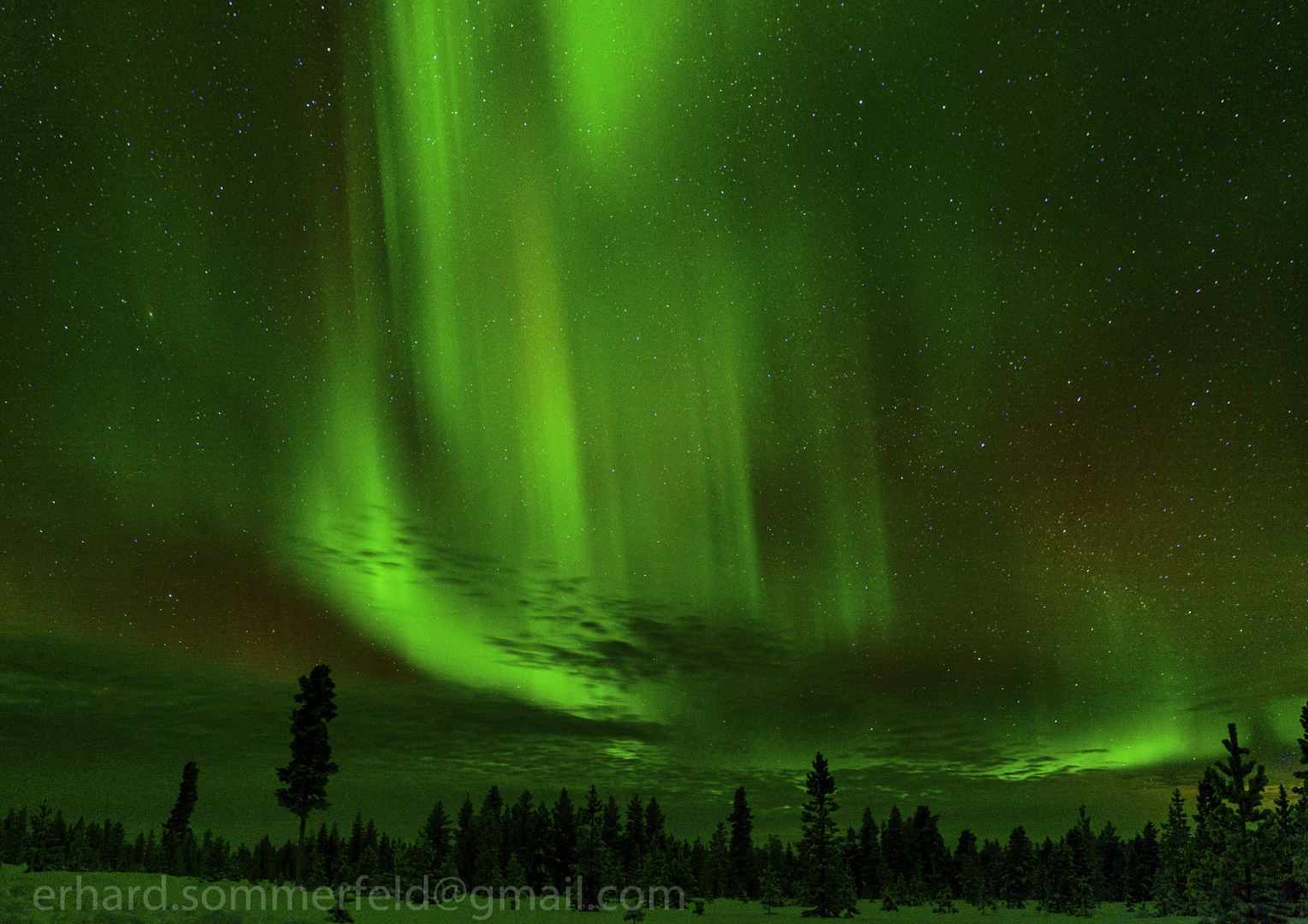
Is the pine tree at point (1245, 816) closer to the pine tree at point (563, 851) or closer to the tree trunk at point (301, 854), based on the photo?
the tree trunk at point (301, 854)

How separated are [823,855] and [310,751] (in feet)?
147

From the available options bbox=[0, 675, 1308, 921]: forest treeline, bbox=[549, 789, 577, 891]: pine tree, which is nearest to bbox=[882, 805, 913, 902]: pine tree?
bbox=[0, 675, 1308, 921]: forest treeline

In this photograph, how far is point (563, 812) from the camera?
364 feet

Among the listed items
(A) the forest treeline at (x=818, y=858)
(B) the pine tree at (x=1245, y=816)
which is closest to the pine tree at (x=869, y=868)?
(A) the forest treeline at (x=818, y=858)

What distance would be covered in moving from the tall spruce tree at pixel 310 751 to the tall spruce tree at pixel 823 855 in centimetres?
4261

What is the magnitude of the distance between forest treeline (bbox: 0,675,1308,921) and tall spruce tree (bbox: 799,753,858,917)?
141mm

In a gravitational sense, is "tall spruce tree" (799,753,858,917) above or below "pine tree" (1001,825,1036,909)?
above

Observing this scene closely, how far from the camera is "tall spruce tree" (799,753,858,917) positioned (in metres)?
63.8

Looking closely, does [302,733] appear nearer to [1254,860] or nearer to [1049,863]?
[1254,860]

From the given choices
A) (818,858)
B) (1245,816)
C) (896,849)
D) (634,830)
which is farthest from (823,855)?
(896,849)

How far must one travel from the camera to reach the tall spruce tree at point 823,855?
2512 inches

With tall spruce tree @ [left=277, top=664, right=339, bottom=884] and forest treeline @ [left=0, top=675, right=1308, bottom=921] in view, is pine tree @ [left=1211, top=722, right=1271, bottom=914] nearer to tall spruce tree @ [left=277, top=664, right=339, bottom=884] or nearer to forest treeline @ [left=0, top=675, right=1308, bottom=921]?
forest treeline @ [left=0, top=675, right=1308, bottom=921]

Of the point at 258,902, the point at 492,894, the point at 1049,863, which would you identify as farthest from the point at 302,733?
the point at 1049,863

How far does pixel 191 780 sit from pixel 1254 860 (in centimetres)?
9458
